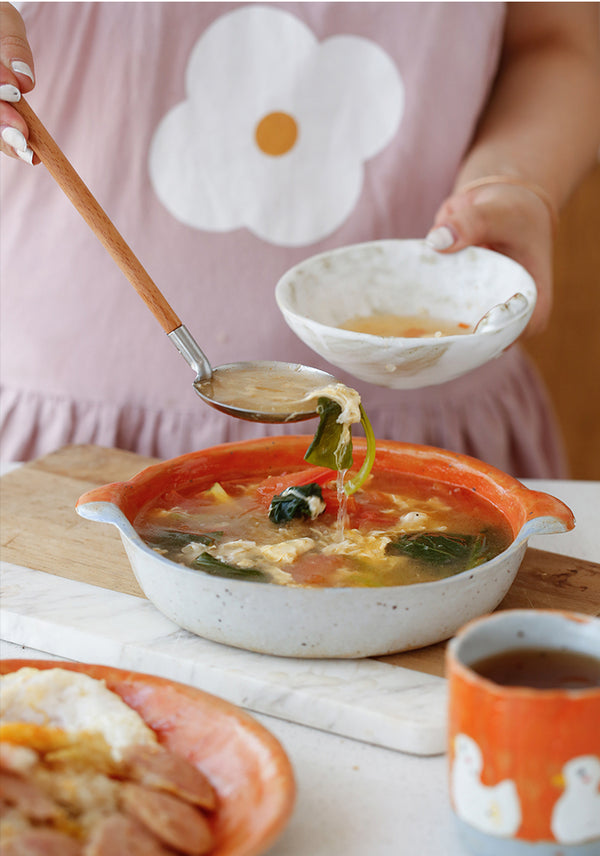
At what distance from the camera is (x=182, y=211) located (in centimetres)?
211

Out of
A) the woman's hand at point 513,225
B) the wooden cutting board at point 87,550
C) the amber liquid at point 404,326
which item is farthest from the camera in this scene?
the woman's hand at point 513,225

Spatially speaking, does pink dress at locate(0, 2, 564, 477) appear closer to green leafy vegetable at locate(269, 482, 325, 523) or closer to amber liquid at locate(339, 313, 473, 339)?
amber liquid at locate(339, 313, 473, 339)

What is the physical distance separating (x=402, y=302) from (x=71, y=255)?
2.54 feet

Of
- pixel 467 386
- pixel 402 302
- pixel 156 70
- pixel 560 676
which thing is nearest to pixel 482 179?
pixel 402 302

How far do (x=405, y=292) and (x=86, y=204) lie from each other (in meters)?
0.68

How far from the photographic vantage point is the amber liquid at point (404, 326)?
1746 millimetres

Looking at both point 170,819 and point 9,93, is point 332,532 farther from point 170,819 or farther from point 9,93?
point 9,93

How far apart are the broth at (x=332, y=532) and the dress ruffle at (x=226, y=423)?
23.7 inches

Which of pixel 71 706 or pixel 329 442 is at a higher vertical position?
pixel 71 706

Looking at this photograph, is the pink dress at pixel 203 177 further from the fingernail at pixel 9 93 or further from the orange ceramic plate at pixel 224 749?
the orange ceramic plate at pixel 224 749

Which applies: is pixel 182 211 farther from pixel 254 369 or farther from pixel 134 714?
pixel 134 714

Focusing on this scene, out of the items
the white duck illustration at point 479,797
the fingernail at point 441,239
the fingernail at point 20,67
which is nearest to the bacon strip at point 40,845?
the white duck illustration at point 479,797

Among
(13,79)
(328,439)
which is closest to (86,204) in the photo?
(13,79)

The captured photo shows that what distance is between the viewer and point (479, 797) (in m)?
0.87
